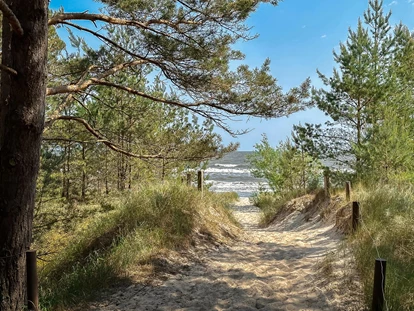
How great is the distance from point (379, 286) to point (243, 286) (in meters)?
1.71

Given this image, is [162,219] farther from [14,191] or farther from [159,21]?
[159,21]

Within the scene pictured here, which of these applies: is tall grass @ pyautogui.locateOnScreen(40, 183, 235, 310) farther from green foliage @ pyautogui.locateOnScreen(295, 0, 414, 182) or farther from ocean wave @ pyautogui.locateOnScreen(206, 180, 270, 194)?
ocean wave @ pyautogui.locateOnScreen(206, 180, 270, 194)

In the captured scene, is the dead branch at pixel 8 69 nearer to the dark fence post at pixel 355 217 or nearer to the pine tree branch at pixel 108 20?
the pine tree branch at pixel 108 20

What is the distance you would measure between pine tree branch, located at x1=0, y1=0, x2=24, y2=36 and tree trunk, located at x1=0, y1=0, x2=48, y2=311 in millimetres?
107

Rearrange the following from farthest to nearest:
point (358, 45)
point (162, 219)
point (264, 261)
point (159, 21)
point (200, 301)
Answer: point (358, 45), point (159, 21), point (162, 219), point (264, 261), point (200, 301)

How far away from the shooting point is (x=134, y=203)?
18.6 feet

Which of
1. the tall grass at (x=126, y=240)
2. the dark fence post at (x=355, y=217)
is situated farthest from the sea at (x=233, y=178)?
the dark fence post at (x=355, y=217)

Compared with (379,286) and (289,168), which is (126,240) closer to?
(379,286)

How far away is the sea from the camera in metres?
29.7

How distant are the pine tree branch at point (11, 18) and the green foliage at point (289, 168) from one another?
34.5 ft

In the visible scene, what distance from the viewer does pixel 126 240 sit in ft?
15.8

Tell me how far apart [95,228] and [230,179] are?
32.3 meters

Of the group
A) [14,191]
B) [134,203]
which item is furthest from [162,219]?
[14,191]

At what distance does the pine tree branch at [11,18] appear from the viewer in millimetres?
2852
